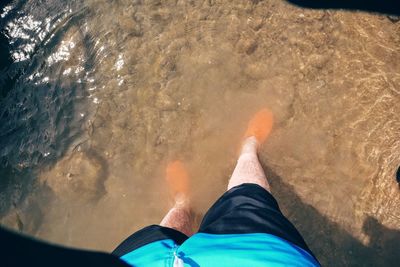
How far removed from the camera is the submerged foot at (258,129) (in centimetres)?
308

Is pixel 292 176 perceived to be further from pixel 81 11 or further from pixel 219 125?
→ pixel 81 11

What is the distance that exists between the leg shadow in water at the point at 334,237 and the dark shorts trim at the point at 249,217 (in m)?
0.78

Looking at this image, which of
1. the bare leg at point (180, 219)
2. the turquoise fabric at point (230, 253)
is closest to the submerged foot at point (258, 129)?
the bare leg at point (180, 219)

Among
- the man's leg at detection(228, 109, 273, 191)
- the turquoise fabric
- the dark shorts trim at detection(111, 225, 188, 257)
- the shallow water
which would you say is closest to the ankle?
the man's leg at detection(228, 109, 273, 191)

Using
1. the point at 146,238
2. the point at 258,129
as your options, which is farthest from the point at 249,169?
the point at 146,238

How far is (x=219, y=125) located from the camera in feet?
10.5

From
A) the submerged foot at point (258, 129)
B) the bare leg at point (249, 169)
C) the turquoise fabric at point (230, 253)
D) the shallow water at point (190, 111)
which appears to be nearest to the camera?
the turquoise fabric at point (230, 253)

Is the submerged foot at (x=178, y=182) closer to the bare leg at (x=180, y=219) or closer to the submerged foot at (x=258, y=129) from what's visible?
the bare leg at (x=180, y=219)

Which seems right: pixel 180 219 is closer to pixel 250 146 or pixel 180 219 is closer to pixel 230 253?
pixel 250 146

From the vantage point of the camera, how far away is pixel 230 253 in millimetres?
1706

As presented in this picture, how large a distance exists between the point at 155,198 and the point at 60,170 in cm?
91

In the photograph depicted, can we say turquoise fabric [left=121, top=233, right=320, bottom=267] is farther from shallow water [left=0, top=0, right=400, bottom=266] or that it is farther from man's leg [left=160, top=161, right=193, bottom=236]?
shallow water [left=0, top=0, right=400, bottom=266]

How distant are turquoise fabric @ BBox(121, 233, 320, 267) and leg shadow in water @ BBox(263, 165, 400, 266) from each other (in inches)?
45.8

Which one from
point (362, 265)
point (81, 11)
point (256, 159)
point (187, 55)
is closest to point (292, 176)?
point (256, 159)
